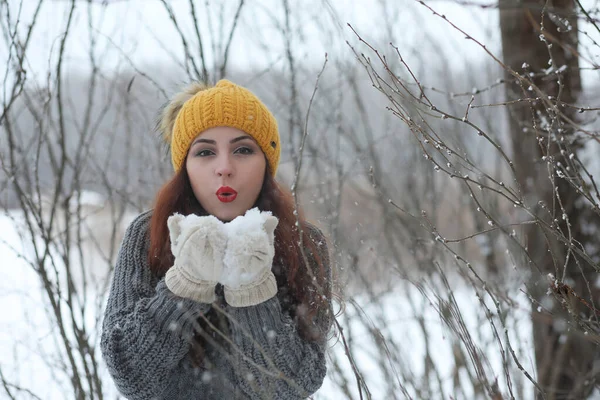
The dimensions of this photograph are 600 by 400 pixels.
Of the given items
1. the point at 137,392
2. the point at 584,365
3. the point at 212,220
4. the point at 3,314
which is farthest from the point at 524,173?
the point at 3,314

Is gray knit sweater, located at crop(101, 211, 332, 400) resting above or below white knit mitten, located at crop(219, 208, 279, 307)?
below

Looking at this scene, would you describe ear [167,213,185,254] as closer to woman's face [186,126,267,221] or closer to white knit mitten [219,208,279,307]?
white knit mitten [219,208,279,307]

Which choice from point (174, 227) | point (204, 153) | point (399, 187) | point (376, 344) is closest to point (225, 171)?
point (204, 153)

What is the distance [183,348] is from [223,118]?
72 centimetres

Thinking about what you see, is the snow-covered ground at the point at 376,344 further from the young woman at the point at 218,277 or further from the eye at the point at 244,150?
the eye at the point at 244,150

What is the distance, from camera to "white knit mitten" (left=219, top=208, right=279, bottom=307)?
1.61 meters

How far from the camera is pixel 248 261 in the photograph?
161 cm

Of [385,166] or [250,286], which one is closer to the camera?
[250,286]

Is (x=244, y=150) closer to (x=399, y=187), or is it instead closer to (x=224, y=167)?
(x=224, y=167)

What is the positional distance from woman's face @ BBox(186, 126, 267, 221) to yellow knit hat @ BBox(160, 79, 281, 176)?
0.03 meters

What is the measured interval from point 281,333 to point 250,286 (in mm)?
168

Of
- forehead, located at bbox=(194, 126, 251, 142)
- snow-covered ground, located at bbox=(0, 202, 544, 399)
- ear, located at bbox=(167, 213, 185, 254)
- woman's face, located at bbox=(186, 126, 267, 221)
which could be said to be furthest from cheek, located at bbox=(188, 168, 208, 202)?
snow-covered ground, located at bbox=(0, 202, 544, 399)

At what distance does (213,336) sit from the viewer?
182cm

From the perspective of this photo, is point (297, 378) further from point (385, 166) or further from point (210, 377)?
point (385, 166)
